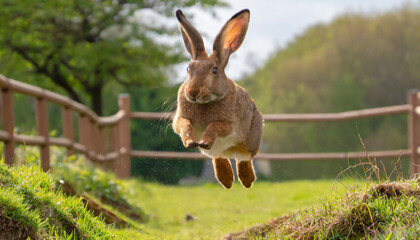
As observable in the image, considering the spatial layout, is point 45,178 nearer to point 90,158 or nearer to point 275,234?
point 275,234

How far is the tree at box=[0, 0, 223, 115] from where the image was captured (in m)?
12.9

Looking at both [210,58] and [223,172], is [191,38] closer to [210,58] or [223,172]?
[210,58]

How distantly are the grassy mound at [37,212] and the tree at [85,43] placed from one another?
952 cm

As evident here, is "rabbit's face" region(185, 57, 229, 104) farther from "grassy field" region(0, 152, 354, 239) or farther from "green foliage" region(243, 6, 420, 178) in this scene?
"green foliage" region(243, 6, 420, 178)

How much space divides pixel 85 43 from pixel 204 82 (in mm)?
12348

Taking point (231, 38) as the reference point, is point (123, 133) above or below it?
below

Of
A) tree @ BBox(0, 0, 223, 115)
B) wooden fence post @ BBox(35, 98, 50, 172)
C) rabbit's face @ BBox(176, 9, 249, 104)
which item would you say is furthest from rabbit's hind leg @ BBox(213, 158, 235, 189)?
tree @ BBox(0, 0, 223, 115)

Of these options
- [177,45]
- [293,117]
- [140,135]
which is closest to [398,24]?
[177,45]

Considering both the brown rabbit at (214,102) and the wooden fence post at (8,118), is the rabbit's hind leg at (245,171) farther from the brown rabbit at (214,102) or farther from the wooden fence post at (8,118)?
the wooden fence post at (8,118)

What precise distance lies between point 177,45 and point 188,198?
6.56 metres

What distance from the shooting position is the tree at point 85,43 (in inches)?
510

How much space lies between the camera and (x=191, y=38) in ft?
8.04

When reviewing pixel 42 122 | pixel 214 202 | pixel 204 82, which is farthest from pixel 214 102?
pixel 214 202

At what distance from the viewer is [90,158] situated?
8219mm
